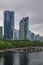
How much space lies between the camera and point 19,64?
67.4 metres

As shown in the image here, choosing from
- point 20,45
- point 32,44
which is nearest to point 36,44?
point 32,44

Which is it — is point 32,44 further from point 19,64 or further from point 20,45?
point 19,64

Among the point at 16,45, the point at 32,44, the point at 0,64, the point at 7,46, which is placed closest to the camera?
the point at 0,64

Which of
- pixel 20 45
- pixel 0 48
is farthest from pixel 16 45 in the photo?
pixel 0 48

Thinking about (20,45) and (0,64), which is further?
(20,45)

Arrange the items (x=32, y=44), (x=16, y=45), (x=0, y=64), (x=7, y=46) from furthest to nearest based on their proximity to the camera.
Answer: (x=32, y=44)
(x=16, y=45)
(x=7, y=46)
(x=0, y=64)

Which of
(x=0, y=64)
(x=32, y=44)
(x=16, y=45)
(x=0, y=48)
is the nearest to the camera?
(x=0, y=64)

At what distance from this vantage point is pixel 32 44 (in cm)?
18912

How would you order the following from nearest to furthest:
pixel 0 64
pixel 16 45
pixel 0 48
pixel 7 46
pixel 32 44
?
pixel 0 64, pixel 0 48, pixel 7 46, pixel 16 45, pixel 32 44

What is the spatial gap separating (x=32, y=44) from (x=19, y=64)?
122028 millimetres

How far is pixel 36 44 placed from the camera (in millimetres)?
196125

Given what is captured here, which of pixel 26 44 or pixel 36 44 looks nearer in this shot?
pixel 26 44

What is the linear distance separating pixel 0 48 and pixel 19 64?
241 feet

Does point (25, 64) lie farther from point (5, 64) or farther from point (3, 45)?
point (3, 45)
